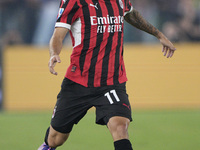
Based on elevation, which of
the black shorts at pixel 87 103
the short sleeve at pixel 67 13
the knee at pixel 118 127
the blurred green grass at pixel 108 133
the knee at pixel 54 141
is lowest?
the blurred green grass at pixel 108 133

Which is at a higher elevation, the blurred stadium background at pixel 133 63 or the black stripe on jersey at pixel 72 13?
the black stripe on jersey at pixel 72 13

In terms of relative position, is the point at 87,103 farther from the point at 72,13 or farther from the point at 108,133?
the point at 108,133

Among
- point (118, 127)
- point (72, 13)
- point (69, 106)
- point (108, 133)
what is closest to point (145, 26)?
point (72, 13)

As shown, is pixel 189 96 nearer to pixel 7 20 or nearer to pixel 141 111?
pixel 141 111

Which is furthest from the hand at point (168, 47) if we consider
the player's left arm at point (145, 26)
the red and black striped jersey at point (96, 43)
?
the red and black striped jersey at point (96, 43)

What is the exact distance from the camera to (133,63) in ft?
39.9

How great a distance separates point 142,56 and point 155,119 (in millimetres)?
2676

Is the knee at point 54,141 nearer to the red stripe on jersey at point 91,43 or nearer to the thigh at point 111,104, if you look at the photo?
the thigh at point 111,104

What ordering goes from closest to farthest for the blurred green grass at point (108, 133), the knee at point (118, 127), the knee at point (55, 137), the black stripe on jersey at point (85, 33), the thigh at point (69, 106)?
the knee at point (118, 127), the black stripe on jersey at point (85, 33), the thigh at point (69, 106), the knee at point (55, 137), the blurred green grass at point (108, 133)

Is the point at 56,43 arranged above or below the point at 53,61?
above

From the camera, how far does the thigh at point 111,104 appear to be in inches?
185

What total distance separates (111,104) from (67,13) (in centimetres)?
101

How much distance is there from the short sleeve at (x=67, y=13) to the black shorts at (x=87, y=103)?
66 cm

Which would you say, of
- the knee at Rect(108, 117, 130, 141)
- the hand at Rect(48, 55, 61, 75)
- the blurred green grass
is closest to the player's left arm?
the knee at Rect(108, 117, 130, 141)
